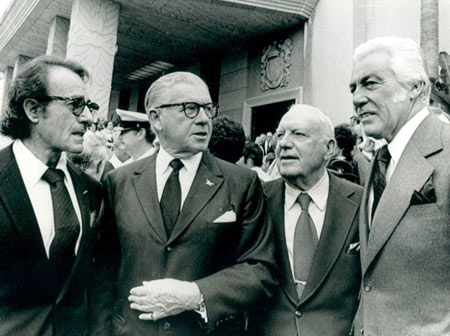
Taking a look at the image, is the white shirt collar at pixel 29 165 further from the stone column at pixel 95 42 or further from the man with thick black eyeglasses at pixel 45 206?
the stone column at pixel 95 42

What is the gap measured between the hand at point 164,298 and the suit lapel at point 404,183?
0.76 metres

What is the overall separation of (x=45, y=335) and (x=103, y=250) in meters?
0.49

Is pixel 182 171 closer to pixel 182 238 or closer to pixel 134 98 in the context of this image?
pixel 182 238

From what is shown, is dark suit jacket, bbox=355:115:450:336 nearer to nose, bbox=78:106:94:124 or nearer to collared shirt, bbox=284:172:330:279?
collared shirt, bbox=284:172:330:279

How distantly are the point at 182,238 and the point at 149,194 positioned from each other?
0.95ft

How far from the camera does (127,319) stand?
1962 millimetres

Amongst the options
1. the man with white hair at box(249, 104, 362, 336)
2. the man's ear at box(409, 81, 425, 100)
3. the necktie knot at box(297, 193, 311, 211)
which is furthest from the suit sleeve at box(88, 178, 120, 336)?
the man's ear at box(409, 81, 425, 100)

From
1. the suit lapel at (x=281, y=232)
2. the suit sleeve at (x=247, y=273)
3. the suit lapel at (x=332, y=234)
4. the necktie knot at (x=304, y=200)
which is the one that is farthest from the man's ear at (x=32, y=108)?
the suit lapel at (x=332, y=234)

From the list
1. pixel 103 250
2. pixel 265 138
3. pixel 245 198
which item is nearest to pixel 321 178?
pixel 245 198

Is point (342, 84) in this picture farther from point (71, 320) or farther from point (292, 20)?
point (71, 320)

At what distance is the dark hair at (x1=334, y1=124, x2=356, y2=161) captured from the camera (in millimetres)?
4121

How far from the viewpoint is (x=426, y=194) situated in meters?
1.66

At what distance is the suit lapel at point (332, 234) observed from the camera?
211 cm

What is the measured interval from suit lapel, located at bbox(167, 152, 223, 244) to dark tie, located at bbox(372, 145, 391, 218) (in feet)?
2.39
